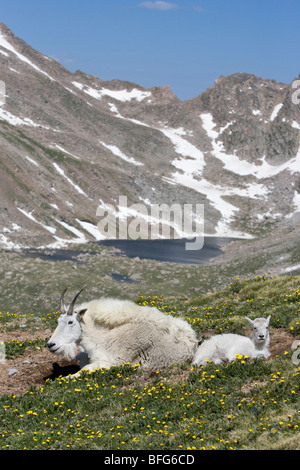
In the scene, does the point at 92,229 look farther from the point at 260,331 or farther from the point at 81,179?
the point at 260,331

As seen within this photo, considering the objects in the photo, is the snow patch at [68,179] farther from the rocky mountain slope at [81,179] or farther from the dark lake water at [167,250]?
the dark lake water at [167,250]

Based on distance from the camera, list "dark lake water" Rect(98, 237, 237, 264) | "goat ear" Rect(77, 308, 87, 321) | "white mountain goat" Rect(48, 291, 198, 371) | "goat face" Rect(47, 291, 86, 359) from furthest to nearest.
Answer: "dark lake water" Rect(98, 237, 237, 264) < "goat ear" Rect(77, 308, 87, 321) < "white mountain goat" Rect(48, 291, 198, 371) < "goat face" Rect(47, 291, 86, 359)

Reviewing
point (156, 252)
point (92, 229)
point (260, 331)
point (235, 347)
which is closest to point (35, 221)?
point (92, 229)

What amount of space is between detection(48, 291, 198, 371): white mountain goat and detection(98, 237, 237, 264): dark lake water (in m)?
75.6

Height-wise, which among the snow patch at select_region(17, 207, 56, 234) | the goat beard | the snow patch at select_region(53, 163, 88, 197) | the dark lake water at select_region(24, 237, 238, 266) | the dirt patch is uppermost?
the snow patch at select_region(53, 163, 88, 197)

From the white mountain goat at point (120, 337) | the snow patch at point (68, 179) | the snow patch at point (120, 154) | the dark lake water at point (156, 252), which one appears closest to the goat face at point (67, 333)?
the white mountain goat at point (120, 337)

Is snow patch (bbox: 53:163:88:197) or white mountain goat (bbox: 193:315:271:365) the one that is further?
snow patch (bbox: 53:163:88:197)

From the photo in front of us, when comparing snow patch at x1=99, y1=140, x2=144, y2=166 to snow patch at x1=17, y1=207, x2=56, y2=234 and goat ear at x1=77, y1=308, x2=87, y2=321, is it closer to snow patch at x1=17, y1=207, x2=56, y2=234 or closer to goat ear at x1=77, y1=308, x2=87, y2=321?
snow patch at x1=17, y1=207, x2=56, y2=234

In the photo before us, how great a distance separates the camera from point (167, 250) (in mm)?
105812

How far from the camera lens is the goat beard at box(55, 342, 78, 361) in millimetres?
12242

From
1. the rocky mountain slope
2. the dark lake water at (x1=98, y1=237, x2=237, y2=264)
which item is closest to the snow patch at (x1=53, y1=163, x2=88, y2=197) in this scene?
the rocky mountain slope

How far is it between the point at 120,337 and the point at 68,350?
1.45 meters
